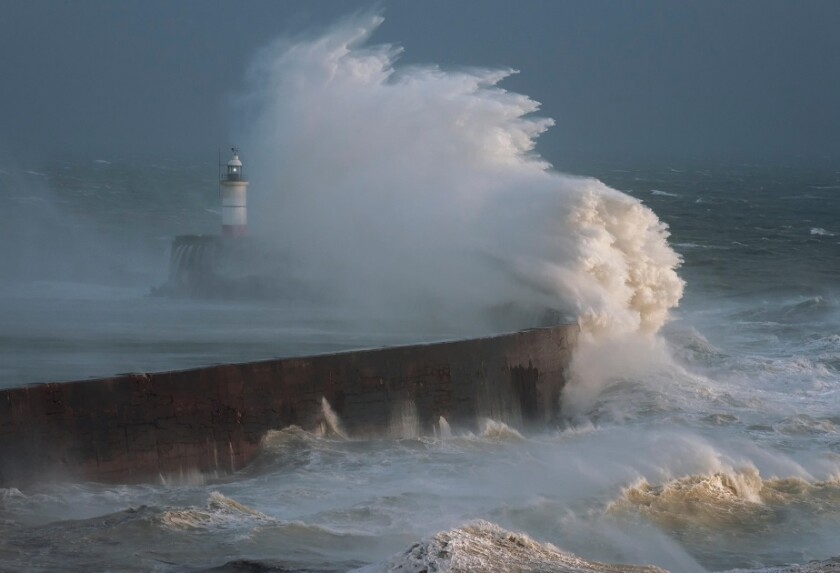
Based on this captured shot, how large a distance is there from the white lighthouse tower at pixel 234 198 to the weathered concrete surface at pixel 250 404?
9289mm

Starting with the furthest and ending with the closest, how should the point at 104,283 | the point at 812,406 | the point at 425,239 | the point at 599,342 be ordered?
the point at 104,283 → the point at 425,239 → the point at 599,342 → the point at 812,406

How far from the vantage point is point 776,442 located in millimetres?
10391

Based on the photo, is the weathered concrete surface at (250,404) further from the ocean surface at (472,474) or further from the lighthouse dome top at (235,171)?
the lighthouse dome top at (235,171)

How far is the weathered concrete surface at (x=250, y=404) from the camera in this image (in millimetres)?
8273

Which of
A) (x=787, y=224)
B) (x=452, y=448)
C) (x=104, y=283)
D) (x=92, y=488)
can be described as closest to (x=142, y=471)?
(x=92, y=488)

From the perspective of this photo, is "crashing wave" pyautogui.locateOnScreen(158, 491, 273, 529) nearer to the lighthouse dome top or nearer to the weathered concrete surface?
the weathered concrete surface

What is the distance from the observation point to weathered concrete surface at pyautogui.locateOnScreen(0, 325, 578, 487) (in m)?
8.27

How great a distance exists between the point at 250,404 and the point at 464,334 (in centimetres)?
500

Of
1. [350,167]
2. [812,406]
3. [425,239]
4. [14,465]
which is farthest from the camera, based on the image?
[350,167]

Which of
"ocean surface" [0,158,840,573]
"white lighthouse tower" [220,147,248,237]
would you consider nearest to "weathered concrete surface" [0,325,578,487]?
"ocean surface" [0,158,840,573]

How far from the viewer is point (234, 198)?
66.7 feet

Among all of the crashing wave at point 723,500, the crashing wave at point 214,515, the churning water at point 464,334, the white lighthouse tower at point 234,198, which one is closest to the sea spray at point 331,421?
the churning water at point 464,334

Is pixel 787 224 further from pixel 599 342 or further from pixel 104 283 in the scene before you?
pixel 599 342

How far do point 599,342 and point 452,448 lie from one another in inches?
144
